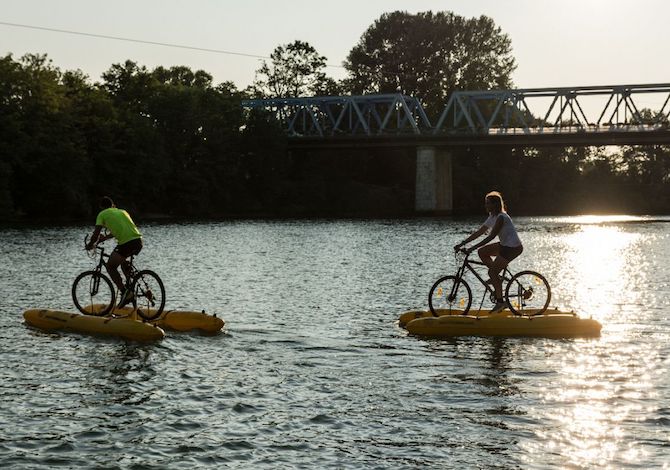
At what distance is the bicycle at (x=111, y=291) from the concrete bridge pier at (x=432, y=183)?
92.0m

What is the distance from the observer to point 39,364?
624 inches

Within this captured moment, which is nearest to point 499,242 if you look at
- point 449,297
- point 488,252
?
point 488,252

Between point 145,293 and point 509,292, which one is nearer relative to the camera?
point 145,293

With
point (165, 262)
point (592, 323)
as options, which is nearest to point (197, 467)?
point (592, 323)

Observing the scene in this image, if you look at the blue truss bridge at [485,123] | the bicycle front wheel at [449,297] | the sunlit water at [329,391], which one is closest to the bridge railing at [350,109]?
the blue truss bridge at [485,123]

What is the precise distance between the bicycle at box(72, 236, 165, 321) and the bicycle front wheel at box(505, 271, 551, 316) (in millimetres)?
6136

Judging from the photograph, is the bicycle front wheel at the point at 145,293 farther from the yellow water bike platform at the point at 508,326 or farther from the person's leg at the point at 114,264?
the yellow water bike platform at the point at 508,326

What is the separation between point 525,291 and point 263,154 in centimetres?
9218

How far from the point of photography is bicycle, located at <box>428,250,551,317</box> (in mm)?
20062

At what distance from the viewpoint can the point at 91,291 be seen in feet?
66.9

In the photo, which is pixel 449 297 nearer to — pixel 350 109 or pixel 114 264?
pixel 114 264

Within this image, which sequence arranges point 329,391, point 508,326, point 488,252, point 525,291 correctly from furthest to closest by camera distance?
point 525,291, point 488,252, point 508,326, point 329,391

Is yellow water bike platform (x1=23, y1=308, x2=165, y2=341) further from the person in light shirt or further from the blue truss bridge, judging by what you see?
the blue truss bridge

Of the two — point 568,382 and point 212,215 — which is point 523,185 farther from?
point 568,382
